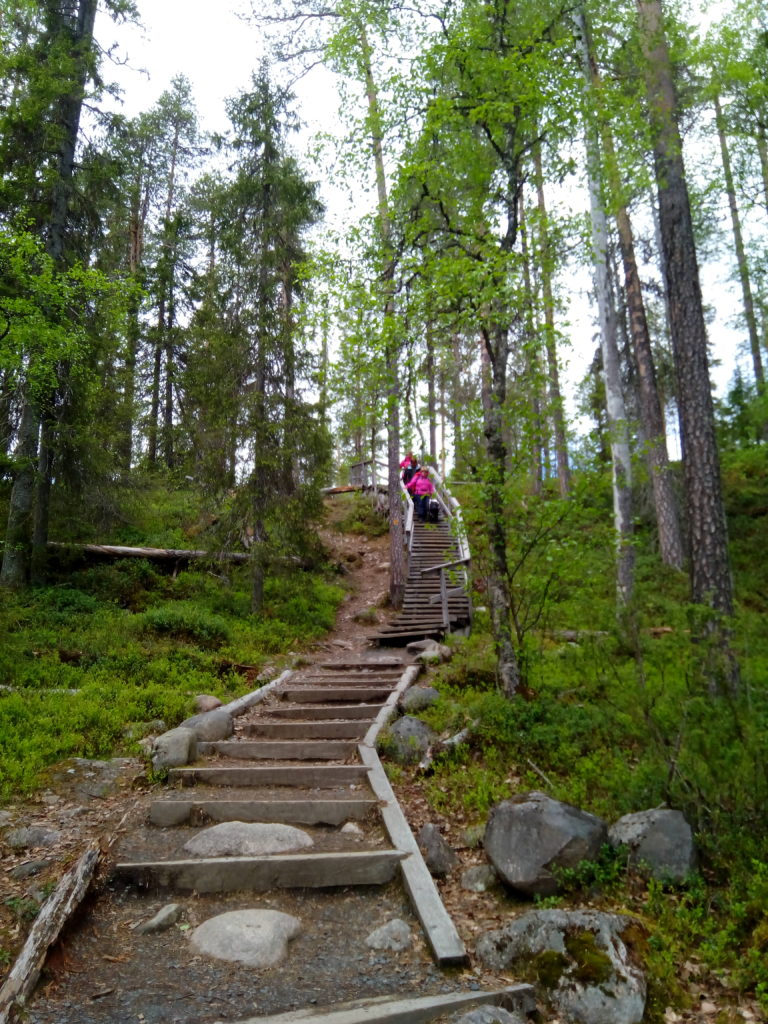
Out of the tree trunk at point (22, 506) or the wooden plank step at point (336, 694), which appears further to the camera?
the tree trunk at point (22, 506)

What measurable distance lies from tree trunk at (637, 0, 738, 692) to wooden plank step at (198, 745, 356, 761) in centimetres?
423

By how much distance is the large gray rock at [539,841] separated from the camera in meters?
4.02

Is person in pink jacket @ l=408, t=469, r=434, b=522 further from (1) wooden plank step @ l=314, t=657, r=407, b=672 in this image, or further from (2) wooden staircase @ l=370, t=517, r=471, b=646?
(1) wooden plank step @ l=314, t=657, r=407, b=672

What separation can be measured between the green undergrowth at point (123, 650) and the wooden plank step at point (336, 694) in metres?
0.76

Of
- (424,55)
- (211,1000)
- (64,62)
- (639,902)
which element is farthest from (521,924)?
(64,62)

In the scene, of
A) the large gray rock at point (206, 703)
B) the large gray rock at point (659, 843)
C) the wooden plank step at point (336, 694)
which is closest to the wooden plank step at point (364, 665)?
the wooden plank step at point (336, 694)

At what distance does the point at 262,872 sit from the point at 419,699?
385cm

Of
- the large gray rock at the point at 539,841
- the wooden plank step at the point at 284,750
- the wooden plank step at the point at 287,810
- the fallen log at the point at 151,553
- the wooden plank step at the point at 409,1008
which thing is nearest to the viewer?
the wooden plank step at the point at 409,1008

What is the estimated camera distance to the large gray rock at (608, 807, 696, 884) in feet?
12.8

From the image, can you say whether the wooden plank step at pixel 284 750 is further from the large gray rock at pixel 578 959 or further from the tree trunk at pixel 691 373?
the tree trunk at pixel 691 373

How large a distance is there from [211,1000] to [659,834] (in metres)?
2.78

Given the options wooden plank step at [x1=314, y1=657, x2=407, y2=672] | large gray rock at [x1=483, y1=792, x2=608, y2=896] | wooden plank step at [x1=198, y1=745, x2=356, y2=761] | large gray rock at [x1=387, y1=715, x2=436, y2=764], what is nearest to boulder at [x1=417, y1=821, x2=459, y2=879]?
large gray rock at [x1=483, y1=792, x2=608, y2=896]

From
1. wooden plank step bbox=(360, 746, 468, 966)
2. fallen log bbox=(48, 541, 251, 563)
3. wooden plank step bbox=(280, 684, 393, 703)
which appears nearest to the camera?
wooden plank step bbox=(360, 746, 468, 966)

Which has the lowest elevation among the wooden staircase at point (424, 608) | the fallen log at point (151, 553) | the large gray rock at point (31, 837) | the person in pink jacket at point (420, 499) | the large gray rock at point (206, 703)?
the large gray rock at point (31, 837)
